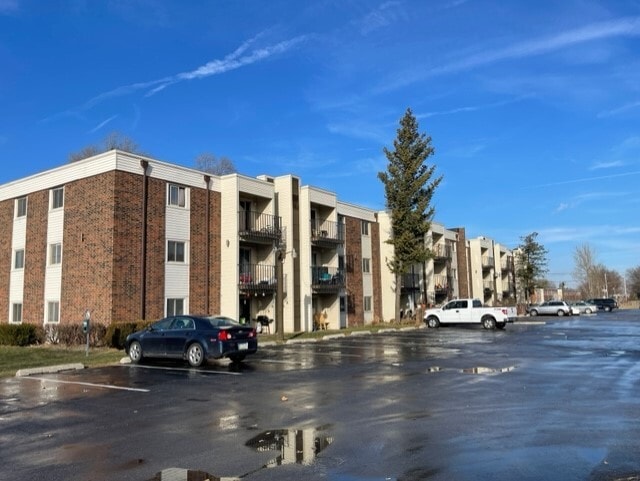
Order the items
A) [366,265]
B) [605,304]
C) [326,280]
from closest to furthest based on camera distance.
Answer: [326,280], [366,265], [605,304]

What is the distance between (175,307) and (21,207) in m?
10.7

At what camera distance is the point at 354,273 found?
3994 cm

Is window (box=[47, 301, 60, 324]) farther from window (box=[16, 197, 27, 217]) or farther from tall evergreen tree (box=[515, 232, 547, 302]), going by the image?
tall evergreen tree (box=[515, 232, 547, 302])

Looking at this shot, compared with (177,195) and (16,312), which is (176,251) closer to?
(177,195)

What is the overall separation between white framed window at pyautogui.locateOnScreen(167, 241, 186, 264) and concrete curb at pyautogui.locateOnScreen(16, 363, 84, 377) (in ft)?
34.1

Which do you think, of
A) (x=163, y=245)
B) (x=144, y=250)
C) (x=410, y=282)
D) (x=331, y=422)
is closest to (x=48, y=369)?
(x=144, y=250)

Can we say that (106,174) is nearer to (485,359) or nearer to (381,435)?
(485,359)

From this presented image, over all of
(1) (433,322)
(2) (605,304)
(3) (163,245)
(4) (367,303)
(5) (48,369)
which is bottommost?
(5) (48,369)

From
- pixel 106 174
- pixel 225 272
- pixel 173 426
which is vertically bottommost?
pixel 173 426

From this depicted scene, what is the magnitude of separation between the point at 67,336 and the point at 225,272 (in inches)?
315

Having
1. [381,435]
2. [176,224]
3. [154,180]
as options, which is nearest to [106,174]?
[154,180]

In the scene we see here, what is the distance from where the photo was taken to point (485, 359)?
16406 mm

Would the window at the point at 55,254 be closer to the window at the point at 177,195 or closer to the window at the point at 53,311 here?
the window at the point at 53,311

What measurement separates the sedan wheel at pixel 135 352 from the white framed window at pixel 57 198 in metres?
12.6
